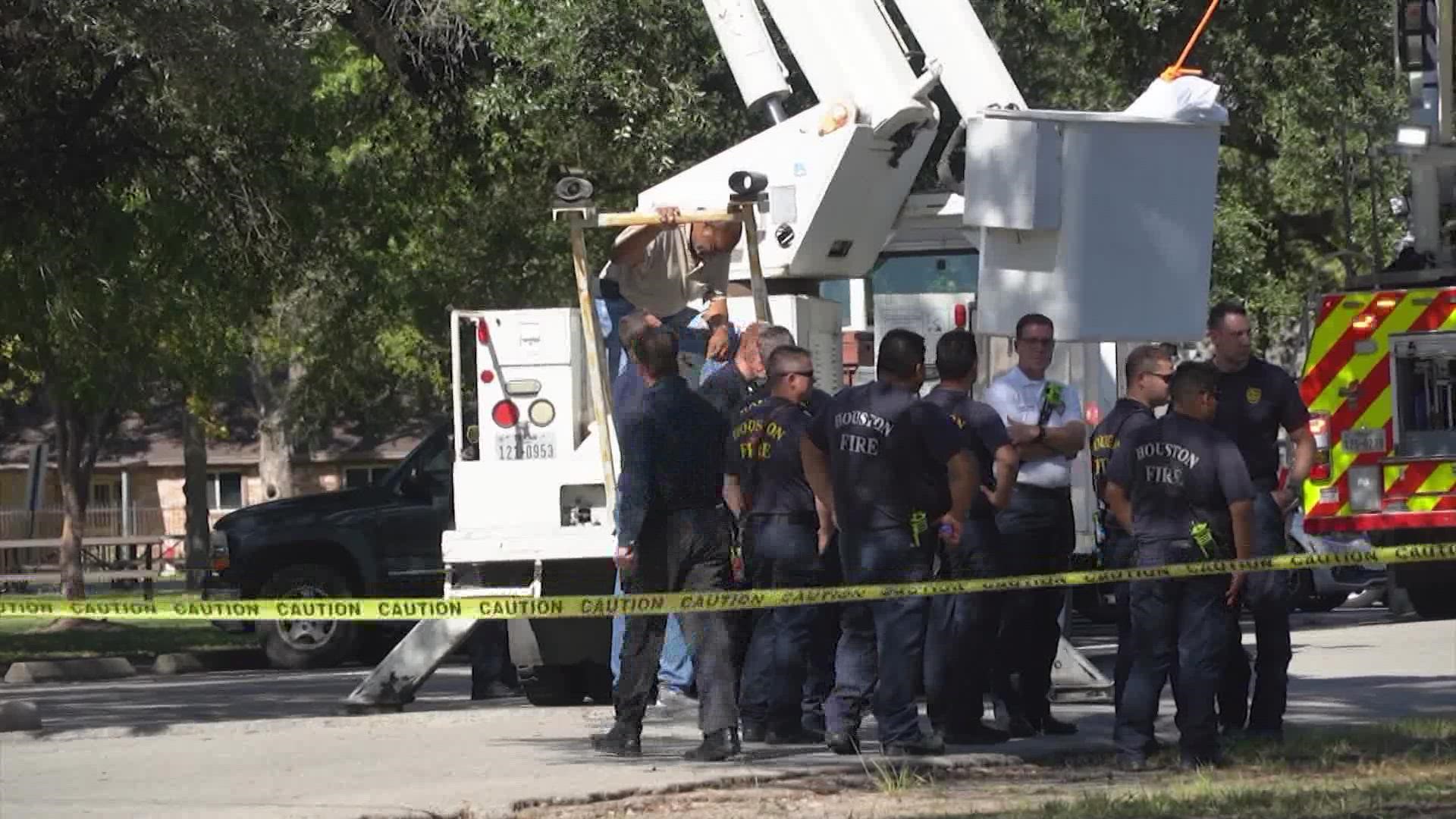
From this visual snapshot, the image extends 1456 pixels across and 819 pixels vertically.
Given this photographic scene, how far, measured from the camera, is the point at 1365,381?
1725 cm

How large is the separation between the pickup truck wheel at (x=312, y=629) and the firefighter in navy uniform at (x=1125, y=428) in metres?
9.35

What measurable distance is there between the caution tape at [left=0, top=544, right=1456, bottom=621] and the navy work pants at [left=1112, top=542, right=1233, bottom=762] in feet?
0.24

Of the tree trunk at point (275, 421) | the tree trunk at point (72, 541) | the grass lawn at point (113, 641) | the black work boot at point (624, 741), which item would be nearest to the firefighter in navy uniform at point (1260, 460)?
the black work boot at point (624, 741)

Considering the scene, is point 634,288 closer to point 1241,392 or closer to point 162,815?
point 1241,392

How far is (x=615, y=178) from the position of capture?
26484 millimetres

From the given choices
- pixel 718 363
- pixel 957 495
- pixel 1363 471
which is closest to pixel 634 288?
pixel 718 363

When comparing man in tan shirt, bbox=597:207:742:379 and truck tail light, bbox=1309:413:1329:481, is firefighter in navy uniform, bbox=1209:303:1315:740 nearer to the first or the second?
man in tan shirt, bbox=597:207:742:379

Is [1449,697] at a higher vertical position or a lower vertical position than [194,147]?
lower

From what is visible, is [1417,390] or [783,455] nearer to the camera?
[783,455]

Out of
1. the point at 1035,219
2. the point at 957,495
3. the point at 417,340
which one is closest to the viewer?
the point at 957,495

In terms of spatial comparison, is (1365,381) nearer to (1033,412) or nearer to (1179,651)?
(1033,412)

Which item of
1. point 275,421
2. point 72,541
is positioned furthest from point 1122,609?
point 275,421

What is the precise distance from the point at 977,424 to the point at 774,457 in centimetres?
92

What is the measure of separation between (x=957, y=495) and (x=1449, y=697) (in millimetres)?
3845
